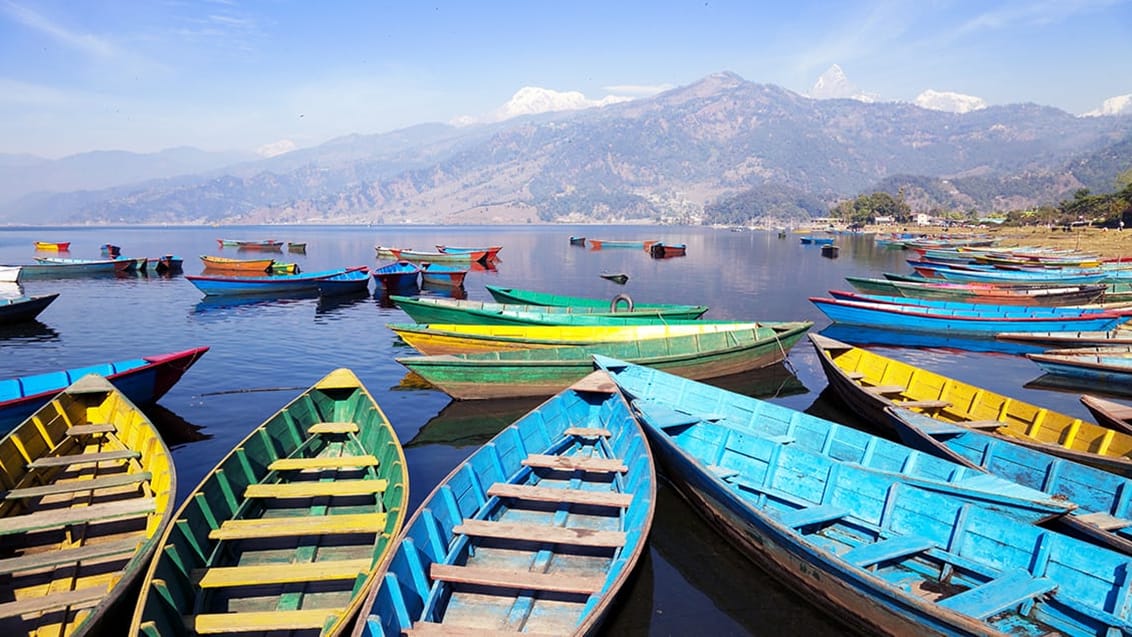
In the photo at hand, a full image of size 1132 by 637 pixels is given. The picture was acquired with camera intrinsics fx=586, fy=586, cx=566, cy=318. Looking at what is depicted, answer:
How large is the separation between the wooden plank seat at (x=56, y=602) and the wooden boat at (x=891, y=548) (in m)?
8.02

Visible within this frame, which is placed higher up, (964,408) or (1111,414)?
(1111,414)

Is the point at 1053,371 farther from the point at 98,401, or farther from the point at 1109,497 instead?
the point at 98,401

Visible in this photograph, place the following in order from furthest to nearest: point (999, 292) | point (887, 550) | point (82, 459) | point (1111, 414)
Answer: point (999, 292)
point (1111, 414)
point (82, 459)
point (887, 550)

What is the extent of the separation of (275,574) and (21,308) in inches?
1240

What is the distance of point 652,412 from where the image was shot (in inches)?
482

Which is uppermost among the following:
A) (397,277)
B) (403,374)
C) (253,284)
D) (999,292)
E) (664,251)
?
(664,251)

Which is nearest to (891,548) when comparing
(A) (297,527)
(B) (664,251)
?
(A) (297,527)

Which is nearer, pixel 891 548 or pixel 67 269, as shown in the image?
pixel 891 548

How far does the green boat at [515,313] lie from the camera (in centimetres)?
2284

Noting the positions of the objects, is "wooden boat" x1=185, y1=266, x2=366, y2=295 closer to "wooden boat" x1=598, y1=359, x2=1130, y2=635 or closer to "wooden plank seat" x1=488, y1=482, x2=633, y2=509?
"wooden boat" x1=598, y1=359, x2=1130, y2=635

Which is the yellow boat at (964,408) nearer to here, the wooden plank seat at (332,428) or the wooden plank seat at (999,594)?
the wooden plank seat at (999,594)

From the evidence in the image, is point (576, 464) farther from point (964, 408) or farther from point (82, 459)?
point (964, 408)

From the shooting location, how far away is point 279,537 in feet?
26.9

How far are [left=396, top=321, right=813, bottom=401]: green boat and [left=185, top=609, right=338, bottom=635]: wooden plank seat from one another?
1014 centimetres
